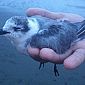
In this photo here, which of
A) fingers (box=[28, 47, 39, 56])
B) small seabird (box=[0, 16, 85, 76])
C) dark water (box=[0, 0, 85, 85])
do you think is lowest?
dark water (box=[0, 0, 85, 85])

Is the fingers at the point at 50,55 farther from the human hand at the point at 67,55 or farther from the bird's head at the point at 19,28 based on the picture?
the bird's head at the point at 19,28

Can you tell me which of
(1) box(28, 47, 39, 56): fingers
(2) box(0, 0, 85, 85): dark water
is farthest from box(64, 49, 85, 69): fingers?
(2) box(0, 0, 85, 85): dark water

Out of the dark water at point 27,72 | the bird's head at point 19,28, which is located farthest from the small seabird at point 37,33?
the dark water at point 27,72

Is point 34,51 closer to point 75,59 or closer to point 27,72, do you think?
point 75,59

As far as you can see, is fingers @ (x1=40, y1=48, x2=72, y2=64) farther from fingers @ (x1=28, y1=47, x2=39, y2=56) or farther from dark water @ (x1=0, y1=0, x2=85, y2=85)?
dark water @ (x1=0, y1=0, x2=85, y2=85)

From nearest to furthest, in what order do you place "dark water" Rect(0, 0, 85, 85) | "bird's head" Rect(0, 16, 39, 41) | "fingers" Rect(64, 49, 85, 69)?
"fingers" Rect(64, 49, 85, 69) → "bird's head" Rect(0, 16, 39, 41) → "dark water" Rect(0, 0, 85, 85)
